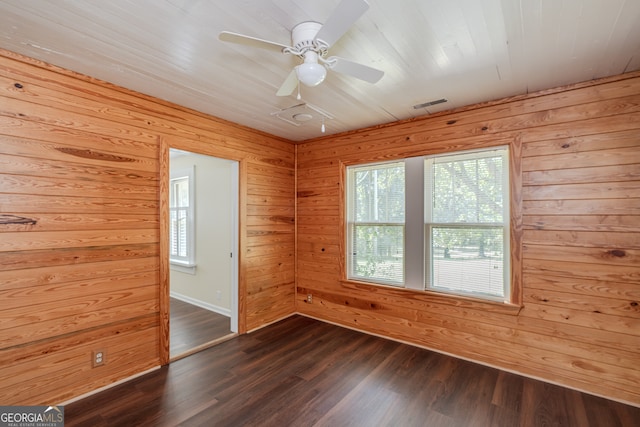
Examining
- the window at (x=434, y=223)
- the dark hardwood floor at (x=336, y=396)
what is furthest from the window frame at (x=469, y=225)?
the dark hardwood floor at (x=336, y=396)

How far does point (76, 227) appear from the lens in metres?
2.29

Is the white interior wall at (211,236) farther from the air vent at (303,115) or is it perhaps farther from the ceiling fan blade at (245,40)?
the ceiling fan blade at (245,40)

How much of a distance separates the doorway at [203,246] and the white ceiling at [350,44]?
1.56 m

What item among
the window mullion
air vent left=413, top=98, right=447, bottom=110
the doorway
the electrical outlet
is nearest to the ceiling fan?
air vent left=413, top=98, right=447, bottom=110

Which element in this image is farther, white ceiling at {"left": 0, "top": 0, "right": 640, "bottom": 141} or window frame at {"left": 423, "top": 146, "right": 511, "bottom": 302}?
window frame at {"left": 423, "top": 146, "right": 511, "bottom": 302}

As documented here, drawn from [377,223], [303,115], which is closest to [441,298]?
[377,223]

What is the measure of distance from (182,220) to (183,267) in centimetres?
82

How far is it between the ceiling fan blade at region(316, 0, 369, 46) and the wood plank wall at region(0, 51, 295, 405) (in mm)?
2038

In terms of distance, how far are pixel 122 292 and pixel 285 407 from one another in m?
1.70

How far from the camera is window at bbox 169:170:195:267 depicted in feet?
15.9

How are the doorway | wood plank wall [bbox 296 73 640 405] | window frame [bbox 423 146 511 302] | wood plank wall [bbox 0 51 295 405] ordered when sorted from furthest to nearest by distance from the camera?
the doorway < window frame [bbox 423 146 511 302] < wood plank wall [bbox 296 73 640 405] < wood plank wall [bbox 0 51 295 405]

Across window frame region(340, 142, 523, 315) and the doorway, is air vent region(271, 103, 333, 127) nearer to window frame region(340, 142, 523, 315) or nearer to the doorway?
the doorway

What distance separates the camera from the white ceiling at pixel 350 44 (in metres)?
1.58

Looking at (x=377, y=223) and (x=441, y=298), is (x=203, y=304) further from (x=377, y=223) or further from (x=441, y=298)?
(x=441, y=298)
